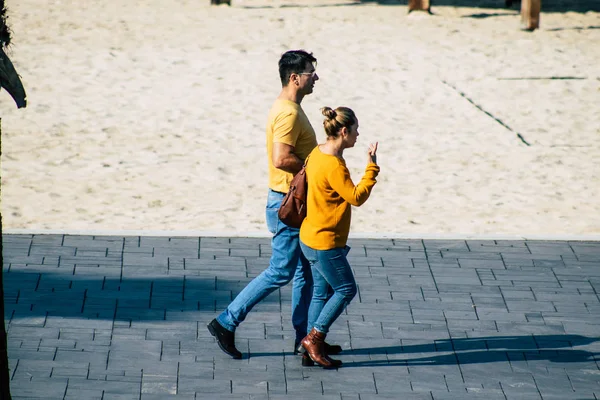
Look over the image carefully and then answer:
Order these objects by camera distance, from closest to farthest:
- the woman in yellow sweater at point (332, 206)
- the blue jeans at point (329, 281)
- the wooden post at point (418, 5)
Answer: the woman in yellow sweater at point (332, 206) < the blue jeans at point (329, 281) < the wooden post at point (418, 5)

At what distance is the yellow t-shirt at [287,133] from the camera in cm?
582

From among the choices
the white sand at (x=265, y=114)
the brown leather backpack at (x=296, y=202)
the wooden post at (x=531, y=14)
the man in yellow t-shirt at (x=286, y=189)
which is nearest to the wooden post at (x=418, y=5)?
the white sand at (x=265, y=114)

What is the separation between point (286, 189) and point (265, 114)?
24.7ft

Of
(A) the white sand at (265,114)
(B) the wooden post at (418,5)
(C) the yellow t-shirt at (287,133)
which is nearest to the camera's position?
(C) the yellow t-shirt at (287,133)

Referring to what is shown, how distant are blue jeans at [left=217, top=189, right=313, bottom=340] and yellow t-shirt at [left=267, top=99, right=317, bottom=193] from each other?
0.10 metres

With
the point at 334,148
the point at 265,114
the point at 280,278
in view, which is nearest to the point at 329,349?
the point at 280,278

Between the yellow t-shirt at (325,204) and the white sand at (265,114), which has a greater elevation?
the yellow t-shirt at (325,204)

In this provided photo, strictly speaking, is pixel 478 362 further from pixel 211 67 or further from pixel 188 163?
pixel 211 67

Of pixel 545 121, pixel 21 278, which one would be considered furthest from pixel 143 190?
pixel 545 121

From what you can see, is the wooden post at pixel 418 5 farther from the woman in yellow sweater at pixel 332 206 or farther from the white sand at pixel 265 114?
the woman in yellow sweater at pixel 332 206

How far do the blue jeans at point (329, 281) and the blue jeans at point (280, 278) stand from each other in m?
0.15

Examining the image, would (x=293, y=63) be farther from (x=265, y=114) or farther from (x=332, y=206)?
(x=265, y=114)

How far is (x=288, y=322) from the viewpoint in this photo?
264 inches

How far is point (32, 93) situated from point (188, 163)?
405 cm
